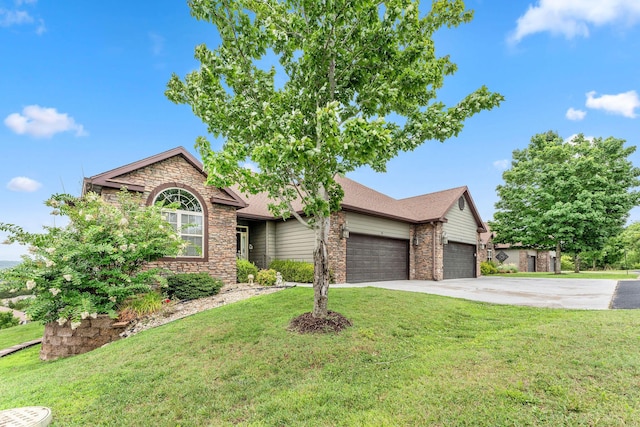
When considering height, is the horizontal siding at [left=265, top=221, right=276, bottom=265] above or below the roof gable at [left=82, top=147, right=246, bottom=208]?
below

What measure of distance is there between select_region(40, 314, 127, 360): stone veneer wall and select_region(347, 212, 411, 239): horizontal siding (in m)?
8.95

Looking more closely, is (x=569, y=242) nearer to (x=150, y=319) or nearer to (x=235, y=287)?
(x=235, y=287)

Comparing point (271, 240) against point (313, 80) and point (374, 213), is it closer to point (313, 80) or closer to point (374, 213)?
point (374, 213)

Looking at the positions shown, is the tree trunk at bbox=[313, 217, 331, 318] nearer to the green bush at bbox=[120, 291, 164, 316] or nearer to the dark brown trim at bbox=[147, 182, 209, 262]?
the green bush at bbox=[120, 291, 164, 316]

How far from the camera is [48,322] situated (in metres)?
6.81

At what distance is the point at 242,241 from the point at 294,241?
10.3 feet

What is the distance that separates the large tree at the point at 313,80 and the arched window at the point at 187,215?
215 inches

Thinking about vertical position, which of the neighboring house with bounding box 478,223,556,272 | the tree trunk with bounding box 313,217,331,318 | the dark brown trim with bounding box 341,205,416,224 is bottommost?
the neighboring house with bounding box 478,223,556,272

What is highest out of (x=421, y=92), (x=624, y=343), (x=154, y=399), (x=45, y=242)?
(x=421, y=92)

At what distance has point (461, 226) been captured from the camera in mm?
17812

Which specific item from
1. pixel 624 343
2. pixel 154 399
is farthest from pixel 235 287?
pixel 624 343

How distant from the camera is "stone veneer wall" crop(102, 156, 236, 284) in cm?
1008

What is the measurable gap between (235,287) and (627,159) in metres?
29.4

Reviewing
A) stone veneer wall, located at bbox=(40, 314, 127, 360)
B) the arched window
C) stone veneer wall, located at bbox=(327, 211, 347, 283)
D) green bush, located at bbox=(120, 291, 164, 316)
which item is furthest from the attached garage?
stone veneer wall, located at bbox=(40, 314, 127, 360)
